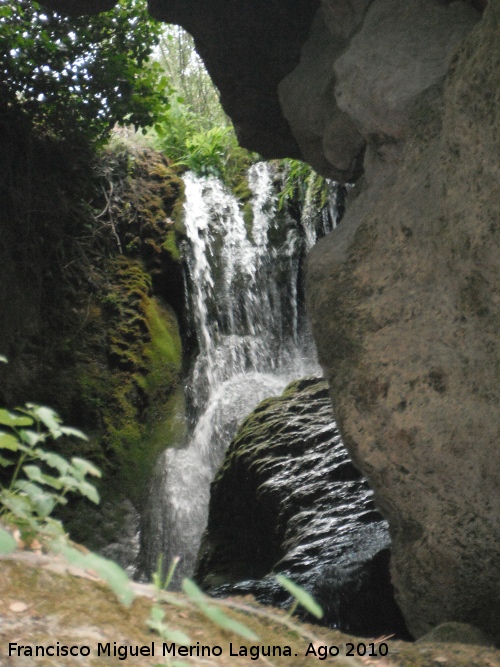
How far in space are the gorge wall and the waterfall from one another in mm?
4387

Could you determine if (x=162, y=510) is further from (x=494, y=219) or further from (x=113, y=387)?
(x=494, y=219)

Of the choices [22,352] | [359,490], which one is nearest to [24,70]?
[22,352]

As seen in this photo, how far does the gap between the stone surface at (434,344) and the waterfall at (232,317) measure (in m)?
4.40

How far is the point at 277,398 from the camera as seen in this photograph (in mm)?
6000

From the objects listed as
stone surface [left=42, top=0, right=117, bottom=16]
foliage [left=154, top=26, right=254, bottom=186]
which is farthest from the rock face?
foliage [left=154, top=26, right=254, bottom=186]

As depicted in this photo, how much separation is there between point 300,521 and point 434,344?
208cm

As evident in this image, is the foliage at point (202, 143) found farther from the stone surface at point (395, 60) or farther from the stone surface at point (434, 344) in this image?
the stone surface at point (434, 344)

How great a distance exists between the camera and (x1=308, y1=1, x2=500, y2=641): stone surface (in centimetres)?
267

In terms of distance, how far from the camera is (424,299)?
299 centimetres

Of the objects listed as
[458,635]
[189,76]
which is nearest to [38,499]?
[458,635]

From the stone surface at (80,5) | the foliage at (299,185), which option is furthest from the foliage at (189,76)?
the stone surface at (80,5)

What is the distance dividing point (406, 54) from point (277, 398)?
317cm

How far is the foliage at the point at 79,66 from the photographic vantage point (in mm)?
6801

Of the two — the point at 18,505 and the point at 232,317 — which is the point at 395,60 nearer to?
the point at 18,505
